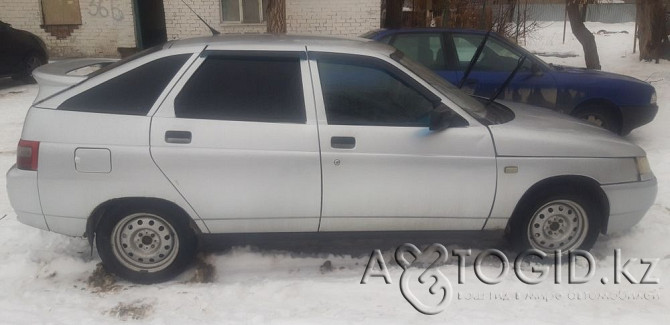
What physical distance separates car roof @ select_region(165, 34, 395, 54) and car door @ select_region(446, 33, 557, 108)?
8.50 feet

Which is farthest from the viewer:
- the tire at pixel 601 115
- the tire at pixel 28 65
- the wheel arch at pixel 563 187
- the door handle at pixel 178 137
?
the tire at pixel 28 65

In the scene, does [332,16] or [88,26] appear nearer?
[332,16]

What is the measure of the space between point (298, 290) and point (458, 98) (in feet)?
5.62

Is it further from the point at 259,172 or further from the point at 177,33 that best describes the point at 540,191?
the point at 177,33

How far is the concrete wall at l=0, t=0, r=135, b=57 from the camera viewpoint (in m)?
14.8

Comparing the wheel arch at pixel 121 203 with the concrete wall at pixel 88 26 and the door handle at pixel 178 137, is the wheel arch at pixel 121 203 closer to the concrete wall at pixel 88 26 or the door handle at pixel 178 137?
the door handle at pixel 178 137

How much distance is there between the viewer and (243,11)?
14289 millimetres

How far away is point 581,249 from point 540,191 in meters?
0.56

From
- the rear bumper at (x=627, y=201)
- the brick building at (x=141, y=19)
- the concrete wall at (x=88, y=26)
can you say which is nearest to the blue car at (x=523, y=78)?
the rear bumper at (x=627, y=201)

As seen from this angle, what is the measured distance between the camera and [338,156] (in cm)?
397

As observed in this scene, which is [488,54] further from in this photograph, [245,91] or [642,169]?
[245,91]

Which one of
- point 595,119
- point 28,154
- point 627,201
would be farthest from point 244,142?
point 595,119

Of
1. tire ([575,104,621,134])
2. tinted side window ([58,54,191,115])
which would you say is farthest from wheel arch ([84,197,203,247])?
tire ([575,104,621,134])

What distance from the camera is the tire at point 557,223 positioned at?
14.0ft
